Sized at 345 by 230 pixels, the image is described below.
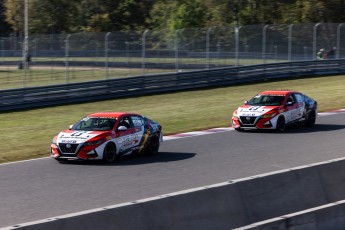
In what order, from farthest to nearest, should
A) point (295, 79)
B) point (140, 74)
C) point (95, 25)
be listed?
point (95, 25), point (295, 79), point (140, 74)

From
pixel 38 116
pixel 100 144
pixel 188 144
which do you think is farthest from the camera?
pixel 38 116

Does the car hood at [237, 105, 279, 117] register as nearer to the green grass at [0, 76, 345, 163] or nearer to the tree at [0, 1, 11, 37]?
the green grass at [0, 76, 345, 163]

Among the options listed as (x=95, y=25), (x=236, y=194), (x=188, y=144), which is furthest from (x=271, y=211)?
(x=95, y=25)

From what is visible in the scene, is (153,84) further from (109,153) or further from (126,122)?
(109,153)

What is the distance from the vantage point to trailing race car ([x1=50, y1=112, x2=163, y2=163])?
56.3 ft

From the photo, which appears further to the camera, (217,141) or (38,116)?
(38,116)

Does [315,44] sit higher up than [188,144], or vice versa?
[315,44]

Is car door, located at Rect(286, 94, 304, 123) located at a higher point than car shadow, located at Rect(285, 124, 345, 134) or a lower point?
higher

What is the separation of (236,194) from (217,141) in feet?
35.3

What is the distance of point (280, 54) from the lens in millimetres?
40312

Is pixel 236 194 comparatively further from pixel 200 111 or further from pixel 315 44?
pixel 315 44

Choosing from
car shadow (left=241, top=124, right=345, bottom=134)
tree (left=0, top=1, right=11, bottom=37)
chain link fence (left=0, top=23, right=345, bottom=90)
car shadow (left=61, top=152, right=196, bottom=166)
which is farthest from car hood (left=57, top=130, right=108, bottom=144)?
tree (left=0, top=1, right=11, bottom=37)

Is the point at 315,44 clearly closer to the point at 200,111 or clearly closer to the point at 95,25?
the point at 200,111

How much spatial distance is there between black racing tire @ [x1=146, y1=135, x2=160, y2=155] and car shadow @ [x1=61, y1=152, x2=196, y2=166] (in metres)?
0.11
